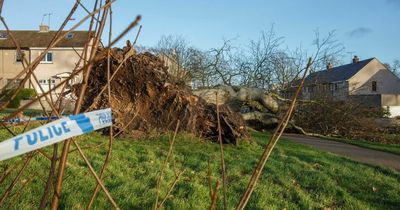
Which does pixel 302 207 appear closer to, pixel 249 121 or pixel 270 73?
pixel 249 121

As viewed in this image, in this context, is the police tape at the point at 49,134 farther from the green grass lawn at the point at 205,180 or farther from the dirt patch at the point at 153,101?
the dirt patch at the point at 153,101

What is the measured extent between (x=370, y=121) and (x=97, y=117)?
20.7 meters

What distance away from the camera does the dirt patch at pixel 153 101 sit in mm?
11055

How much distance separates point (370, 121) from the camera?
2041 centimetres

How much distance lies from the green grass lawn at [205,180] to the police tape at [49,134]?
2.35 meters

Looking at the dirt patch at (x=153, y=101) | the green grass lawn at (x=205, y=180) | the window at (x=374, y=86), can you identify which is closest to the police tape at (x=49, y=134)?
the green grass lawn at (x=205, y=180)

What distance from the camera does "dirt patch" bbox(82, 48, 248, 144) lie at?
11055mm

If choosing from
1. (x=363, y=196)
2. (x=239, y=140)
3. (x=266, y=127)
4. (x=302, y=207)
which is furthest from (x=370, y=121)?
(x=302, y=207)

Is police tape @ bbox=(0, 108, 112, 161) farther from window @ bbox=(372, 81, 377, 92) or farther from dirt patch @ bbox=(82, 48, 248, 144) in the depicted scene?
window @ bbox=(372, 81, 377, 92)

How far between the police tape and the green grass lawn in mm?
2351

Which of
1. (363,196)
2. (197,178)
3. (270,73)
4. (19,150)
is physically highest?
(270,73)

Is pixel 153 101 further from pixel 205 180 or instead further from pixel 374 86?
pixel 374 86

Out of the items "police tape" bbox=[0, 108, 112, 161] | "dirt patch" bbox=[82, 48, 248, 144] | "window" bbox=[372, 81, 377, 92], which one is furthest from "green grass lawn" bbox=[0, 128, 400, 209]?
"window" bbox=[372, 81, 377, 92]

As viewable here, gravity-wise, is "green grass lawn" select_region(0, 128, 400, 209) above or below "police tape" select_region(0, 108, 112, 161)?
below
